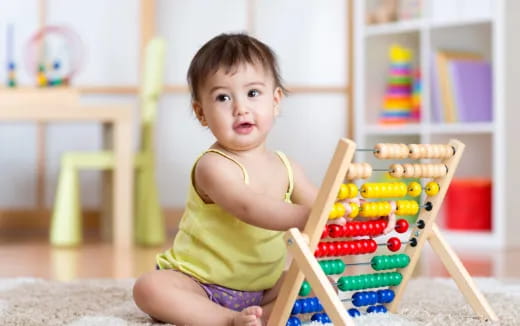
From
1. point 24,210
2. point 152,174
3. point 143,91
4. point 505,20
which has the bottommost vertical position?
point 24,210

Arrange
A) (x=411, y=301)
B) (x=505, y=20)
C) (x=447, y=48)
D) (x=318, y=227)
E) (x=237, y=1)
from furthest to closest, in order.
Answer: (x=237, y=1)
(x=447, y=48)
(x=505, y=20)
(x=411, y=301)
(x=318, y=227)

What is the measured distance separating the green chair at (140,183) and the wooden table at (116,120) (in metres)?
0.09

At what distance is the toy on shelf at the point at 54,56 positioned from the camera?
314 centimetres

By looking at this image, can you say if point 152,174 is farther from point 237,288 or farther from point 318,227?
point 318,227

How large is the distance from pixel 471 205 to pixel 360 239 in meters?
1.83

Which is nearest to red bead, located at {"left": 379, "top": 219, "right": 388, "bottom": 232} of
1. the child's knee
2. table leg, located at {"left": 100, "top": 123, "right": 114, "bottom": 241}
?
the child's knee

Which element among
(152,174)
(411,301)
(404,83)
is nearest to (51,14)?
(152,174)

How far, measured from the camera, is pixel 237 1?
143 inches

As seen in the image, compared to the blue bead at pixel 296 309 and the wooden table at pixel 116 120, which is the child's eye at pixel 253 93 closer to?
the blue bead at pixel 296 309

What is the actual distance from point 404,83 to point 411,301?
182cm

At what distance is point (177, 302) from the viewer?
1284 mm

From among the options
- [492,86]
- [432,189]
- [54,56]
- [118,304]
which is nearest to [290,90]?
[492,86]

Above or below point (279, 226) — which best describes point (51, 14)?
above

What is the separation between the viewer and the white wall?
11.8 feet
